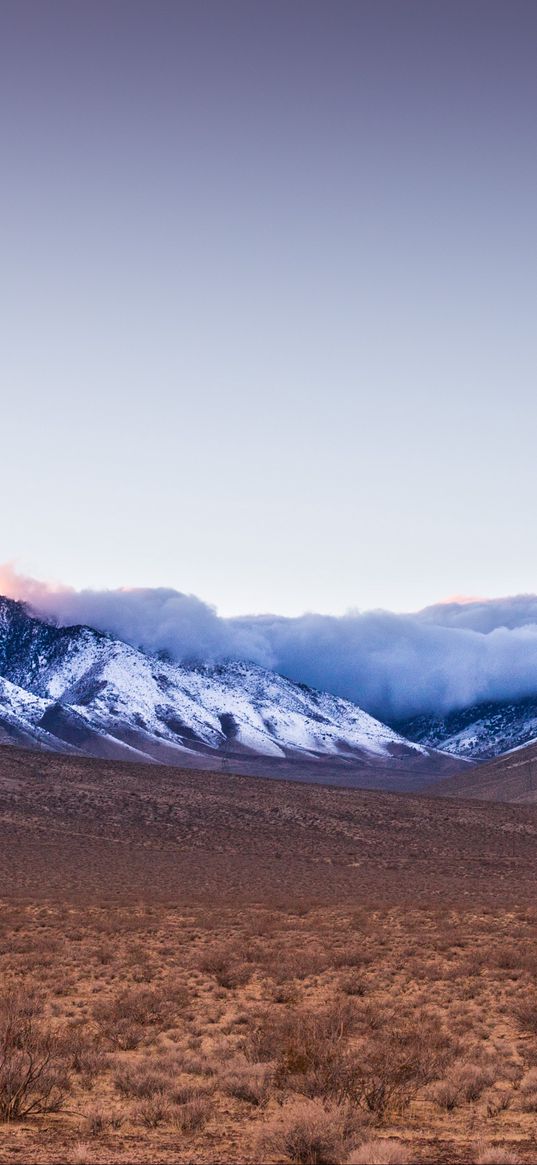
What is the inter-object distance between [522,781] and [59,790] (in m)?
80.9

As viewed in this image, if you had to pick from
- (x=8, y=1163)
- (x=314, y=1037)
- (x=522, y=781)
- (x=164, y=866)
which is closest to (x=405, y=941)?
(x=314, y=1037)

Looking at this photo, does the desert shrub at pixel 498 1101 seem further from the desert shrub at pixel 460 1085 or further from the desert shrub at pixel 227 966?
the desert shrub at pixel 227 966

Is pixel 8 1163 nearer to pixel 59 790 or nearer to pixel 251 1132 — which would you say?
pixel 251 1132

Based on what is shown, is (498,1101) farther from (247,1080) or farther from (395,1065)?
(247,1080)

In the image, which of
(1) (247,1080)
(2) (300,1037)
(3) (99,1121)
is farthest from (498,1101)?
(3) (99,1121)

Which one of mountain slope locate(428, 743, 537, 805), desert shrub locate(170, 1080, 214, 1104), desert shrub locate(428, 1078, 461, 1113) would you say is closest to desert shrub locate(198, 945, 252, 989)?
desert shrub locate(170, 1080, 214, 1104)

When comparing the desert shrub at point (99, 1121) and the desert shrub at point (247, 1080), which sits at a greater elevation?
the desert shrub at point (99, 1121)

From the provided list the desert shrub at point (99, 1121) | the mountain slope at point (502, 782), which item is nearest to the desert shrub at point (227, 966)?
the desert shrub at point (99, 1121)

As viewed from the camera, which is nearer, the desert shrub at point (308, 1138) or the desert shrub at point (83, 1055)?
the desert shrub at point (308, 1138)

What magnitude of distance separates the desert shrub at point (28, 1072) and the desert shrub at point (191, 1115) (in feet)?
4.95

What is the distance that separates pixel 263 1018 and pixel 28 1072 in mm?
5988

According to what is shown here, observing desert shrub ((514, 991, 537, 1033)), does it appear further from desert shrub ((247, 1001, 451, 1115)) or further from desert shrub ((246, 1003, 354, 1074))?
desert shrub ((246, 1003, 354, 1074))

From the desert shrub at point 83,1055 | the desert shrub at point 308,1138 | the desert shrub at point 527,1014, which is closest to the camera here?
the desert shrub at point 308,1138

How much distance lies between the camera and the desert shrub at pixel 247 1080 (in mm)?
11398
